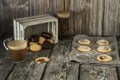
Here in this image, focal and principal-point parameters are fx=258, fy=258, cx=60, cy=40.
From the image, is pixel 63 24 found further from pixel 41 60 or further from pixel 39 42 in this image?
pixel 41 60

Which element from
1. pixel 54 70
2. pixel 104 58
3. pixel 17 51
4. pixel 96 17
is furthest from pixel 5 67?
pixel 96 17

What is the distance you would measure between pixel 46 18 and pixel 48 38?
0.13 meters

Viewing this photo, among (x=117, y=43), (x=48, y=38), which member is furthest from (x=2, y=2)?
(x=117, y=43)

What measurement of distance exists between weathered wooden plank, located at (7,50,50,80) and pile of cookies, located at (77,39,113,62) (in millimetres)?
295

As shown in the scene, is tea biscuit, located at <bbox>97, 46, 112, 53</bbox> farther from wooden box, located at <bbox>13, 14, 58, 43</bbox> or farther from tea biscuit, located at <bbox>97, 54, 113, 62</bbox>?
wooden box, located at <bbox>13, 14, 58, 43</bbox>

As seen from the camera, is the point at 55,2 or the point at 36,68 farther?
the point at 55,2

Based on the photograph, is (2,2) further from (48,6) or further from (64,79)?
(64,79)

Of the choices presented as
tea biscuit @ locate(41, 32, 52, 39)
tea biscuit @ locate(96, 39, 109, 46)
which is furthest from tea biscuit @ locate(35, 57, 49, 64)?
tea biscuit @ locate(96, 39, 109, 46)

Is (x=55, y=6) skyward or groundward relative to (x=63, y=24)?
skyward

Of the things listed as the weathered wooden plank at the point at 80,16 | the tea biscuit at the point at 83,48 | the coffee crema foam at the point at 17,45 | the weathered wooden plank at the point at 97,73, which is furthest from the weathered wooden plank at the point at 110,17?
the coffee crema foam at the point at 17,45

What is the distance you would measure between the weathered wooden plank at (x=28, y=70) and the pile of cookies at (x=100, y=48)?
0.97ft

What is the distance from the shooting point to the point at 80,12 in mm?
1839

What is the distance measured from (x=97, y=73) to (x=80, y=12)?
0.68 metres

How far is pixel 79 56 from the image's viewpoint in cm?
146
